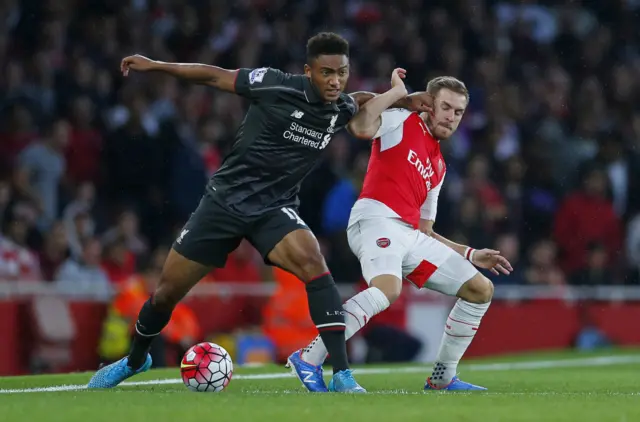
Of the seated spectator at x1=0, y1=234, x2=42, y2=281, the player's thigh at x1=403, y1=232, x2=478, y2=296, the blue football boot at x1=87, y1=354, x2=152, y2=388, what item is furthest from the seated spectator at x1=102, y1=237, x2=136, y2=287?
the player's thigh at x1=403, y1=232, x2=478, y2=296

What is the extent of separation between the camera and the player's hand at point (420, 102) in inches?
338

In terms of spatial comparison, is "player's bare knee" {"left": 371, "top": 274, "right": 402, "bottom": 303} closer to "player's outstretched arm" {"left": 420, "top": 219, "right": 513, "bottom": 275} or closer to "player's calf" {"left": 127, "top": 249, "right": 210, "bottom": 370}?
"player's outstretched arm" {"left": 420, "top": 219, "right": 513, "bottom": 275}

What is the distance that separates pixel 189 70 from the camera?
757 cm

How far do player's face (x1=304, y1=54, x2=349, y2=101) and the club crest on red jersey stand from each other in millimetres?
1106

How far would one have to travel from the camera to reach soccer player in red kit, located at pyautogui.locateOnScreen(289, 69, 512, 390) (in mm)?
8289

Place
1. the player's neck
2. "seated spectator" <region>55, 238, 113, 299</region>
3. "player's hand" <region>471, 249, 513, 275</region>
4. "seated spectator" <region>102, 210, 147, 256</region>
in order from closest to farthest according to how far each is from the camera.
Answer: "player's hand" <region>471, 249, 513, 275</region> < the player's neck < "seated spectator" <region>55, 238, 113, 299</region> < "seated spectator" <region>102, 210, 147, 256</region>

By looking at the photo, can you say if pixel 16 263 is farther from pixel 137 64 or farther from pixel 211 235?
pixel 137 64

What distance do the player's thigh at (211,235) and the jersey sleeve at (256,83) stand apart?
2.32ft

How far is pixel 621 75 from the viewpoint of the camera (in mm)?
19969

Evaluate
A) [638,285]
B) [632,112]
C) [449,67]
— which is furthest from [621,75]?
[638,285]

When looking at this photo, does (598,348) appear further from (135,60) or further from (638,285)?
(135,60)

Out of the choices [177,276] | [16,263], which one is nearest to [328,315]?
[177,276]

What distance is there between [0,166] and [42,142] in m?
0.53

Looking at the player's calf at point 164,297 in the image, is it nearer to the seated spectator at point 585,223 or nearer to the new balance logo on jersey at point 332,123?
the new balance logo on jersey at point 332,123
